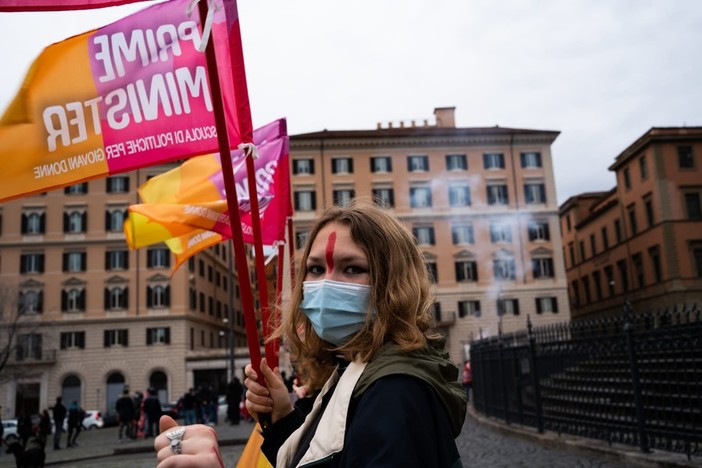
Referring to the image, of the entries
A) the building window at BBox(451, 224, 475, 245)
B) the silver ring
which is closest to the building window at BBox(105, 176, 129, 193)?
the building window at BBox(451, 224, 475, 245)

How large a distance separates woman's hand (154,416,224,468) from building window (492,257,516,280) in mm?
53342

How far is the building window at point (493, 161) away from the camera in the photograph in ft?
181

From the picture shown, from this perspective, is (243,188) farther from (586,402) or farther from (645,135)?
(645,135)

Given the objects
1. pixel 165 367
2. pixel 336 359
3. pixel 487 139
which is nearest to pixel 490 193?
pixel 487 139

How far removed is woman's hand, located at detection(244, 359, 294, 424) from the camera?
229 centimetres

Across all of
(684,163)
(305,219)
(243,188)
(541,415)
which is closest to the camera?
(243,188)

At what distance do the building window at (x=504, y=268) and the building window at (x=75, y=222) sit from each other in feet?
109

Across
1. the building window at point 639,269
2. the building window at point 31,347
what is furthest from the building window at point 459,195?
the building window at point 31,347

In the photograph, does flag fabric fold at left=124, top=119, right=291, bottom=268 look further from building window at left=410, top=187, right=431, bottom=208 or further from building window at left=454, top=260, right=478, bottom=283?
building window at left=410, top=187, right=431, bottom=208

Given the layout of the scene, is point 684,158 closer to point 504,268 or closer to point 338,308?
point 504,268

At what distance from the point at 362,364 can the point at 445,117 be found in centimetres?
5752

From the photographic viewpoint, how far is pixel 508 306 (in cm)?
5281

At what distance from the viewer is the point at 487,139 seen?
5503 centimetres

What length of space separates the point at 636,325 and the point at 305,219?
44.2 m
